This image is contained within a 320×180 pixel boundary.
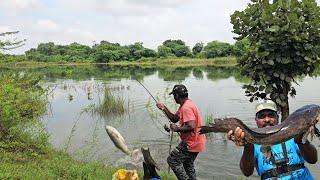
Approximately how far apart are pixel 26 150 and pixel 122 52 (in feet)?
289

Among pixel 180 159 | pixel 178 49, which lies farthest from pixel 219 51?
pixel 180 159

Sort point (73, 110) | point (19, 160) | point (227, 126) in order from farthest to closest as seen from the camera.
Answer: point (73, 110), point (19, 160), point (227, 126)

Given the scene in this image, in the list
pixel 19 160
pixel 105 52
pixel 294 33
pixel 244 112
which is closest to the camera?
pixel 294 33

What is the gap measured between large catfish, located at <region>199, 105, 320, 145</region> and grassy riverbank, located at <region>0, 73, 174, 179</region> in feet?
14.9

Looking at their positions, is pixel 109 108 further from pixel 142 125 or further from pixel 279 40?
pixel 279 40

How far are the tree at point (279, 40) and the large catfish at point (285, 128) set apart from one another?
11.4ft

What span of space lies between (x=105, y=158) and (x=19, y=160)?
278cm

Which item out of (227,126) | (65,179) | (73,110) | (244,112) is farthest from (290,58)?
(73,110)

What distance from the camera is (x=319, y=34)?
23.7ft

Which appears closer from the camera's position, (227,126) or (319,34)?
(227,126)

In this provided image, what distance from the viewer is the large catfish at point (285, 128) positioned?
3760 millimetres

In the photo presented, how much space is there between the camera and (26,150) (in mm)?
10539

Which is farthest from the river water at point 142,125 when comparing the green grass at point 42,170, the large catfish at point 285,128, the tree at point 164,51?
the tree at point 164,51

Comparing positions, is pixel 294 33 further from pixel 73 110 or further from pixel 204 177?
pixel 73 110
